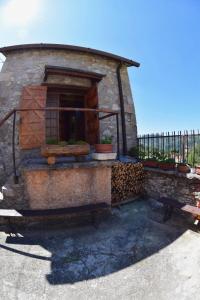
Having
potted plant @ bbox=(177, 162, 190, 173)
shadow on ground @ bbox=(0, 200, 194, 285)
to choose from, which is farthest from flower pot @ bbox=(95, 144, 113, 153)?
potted plant @ bbox=(177, 162, 190, 173)

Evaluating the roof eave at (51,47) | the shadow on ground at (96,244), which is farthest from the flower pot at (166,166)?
the roof eave at (51,47)

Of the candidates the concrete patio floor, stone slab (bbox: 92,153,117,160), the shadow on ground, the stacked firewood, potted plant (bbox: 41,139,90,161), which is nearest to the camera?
the concrete patio floor

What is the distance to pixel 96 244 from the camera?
4922 millimetres

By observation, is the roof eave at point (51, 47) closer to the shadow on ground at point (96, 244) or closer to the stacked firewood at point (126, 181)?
the stacked firewood at point (126, 181)

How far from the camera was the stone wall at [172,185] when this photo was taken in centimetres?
660

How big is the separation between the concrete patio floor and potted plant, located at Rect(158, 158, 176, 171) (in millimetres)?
1689

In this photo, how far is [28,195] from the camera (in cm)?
590

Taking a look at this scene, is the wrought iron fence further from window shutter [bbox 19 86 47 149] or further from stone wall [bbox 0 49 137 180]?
window shutter [bbox 19 86 47 149]

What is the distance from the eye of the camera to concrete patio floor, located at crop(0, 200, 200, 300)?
11.7ft

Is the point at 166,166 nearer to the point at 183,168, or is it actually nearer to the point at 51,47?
the point at 183,168

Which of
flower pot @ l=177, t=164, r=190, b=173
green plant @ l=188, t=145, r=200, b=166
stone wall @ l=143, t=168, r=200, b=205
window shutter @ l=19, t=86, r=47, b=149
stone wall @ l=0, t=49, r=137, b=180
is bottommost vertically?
stone wall @ l=143, t=168, r=200, b=205

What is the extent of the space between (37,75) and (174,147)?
5482mm

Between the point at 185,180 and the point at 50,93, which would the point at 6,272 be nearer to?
the point at 185,180

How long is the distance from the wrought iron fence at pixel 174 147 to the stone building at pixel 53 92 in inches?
44.0
